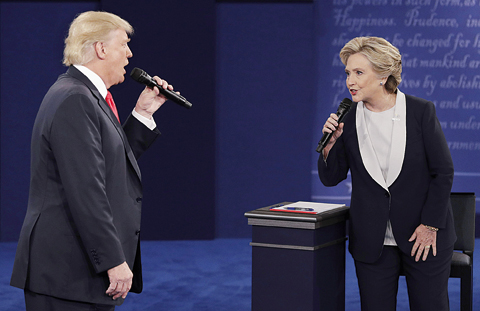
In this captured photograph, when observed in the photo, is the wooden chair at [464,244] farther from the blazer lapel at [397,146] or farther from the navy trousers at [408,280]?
the blazer lapel at [397,146]

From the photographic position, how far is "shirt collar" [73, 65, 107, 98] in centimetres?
173

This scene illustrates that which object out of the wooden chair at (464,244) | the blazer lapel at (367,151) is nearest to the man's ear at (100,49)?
the blazer lapel at (367,151)

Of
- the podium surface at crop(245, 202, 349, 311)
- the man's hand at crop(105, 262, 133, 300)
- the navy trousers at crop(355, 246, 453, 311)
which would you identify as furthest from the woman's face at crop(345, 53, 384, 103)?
the man's hand at crop(105, 262, 133, 300)

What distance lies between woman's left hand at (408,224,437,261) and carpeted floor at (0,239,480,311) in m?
1.47

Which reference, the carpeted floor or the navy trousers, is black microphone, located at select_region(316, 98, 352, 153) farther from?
the carpeted floor

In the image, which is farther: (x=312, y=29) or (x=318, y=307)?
(x=312, y=29)

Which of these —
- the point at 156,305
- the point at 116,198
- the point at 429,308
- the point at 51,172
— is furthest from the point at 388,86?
the point at 156,305

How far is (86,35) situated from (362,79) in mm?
→ 1098

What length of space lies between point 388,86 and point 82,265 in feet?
4.64

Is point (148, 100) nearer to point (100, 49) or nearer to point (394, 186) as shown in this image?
point (100, 49)

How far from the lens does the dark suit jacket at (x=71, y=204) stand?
1539 millimetres

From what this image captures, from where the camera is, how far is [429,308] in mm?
2139

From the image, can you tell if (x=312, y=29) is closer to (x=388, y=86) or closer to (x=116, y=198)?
(x=388, y=86)

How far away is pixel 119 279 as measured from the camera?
1.59 meters
